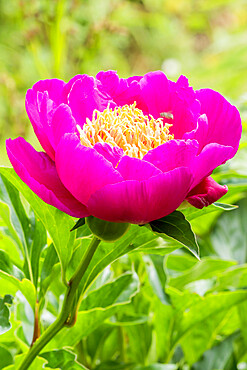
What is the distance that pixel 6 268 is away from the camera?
285 millimetres

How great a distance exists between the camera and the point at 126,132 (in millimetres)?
250

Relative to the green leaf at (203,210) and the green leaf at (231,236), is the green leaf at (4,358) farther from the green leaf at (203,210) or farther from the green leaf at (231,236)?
the green leaf at (231,236)

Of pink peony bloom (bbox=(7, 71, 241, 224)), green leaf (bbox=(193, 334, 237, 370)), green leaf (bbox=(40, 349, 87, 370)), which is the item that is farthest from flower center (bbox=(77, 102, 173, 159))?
green leaf (bbox=(193, 334, 237, 370))

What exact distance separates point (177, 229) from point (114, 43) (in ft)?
7.01

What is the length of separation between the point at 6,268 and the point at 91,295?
6 cm

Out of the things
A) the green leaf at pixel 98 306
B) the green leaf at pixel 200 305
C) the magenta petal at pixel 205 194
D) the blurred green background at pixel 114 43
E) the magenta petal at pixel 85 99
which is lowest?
the green leaf at pixel 200 305

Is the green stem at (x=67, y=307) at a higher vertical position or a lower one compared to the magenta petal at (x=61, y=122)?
lower


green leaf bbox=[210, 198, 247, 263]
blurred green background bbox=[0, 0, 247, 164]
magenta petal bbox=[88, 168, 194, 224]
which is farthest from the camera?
blurred green background bbox=[0, 0, 247, 164]

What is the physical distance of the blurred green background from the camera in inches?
40.7

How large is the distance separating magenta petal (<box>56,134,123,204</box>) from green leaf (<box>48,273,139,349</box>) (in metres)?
0.10

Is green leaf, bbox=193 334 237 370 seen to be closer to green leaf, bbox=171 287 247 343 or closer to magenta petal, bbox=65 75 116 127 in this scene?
green leaf, bbox=171 287 247 343

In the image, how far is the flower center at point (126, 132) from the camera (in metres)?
0.24

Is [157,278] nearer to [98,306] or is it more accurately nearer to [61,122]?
[98,306]

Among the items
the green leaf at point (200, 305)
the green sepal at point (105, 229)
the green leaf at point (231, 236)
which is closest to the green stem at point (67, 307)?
the green sepal at point (105, 229)
